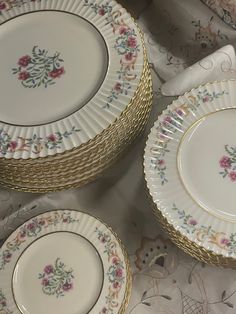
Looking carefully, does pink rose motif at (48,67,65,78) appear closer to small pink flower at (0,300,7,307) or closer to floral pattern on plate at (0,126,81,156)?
floral pattern on plate at (0,126,81,156)

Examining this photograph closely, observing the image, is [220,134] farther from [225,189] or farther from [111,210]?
[111,210]

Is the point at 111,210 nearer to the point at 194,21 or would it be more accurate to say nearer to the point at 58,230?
the point at 58,230

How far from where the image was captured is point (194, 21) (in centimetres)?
83

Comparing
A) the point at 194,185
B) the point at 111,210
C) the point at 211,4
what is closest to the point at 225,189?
the point at 194,185

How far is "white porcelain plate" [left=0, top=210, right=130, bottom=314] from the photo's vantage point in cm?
64

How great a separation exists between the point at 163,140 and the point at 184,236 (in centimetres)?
12

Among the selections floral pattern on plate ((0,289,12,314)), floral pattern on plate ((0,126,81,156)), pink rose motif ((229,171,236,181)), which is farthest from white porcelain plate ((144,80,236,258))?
floral pattern on plate ((0,289,12,314))

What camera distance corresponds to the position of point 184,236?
61 cm

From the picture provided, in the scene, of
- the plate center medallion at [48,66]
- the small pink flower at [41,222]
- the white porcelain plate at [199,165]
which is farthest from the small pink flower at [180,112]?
the small pink flower at [41,222]

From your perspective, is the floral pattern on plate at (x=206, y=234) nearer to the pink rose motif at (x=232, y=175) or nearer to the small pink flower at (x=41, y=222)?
the pink rose motif at (x=232, y=175)

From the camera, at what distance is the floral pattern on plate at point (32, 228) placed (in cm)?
68

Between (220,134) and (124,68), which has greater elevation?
(124,68)

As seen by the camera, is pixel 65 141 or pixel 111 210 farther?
pixel 111 210

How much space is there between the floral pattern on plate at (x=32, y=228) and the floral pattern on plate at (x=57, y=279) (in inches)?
1.7
